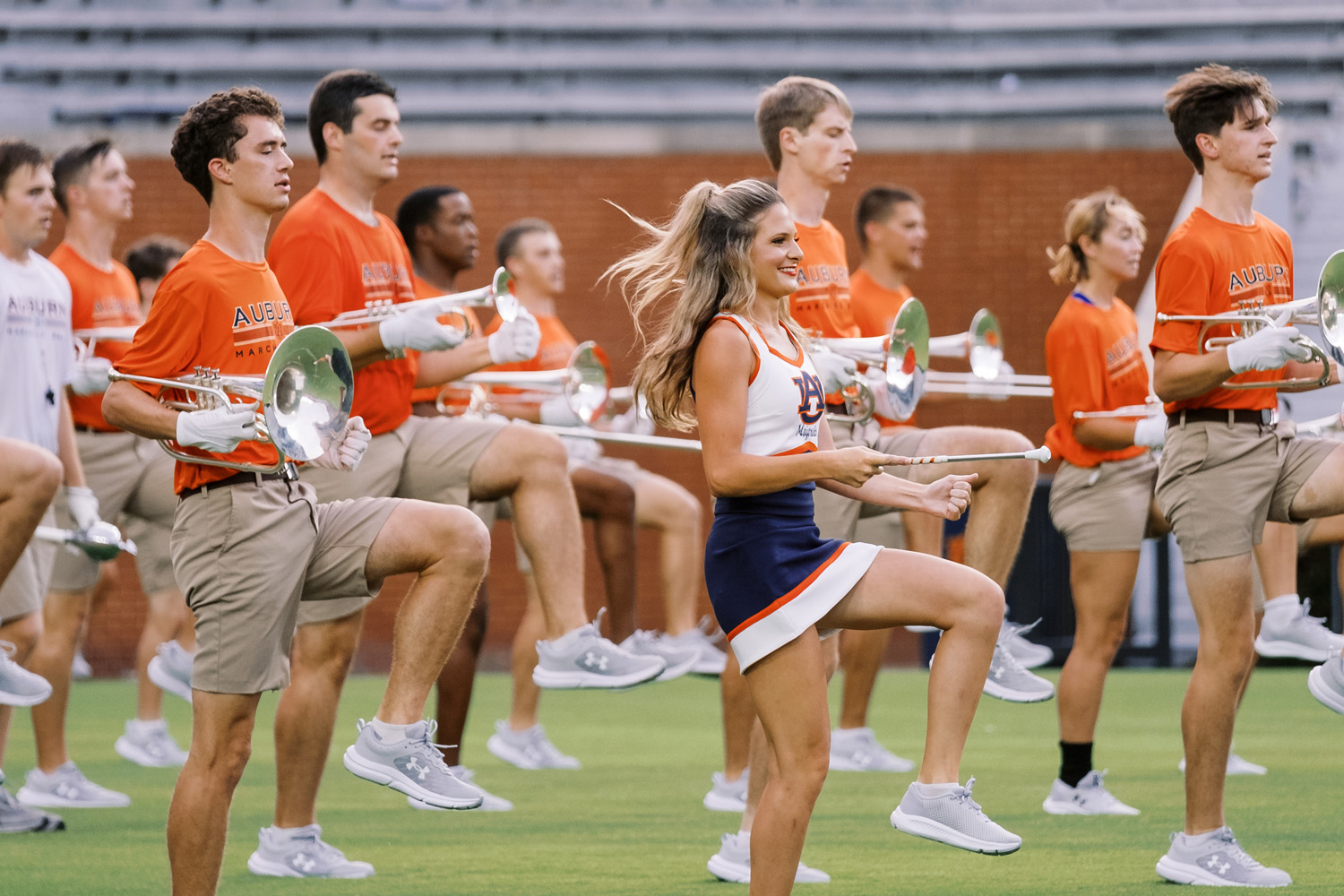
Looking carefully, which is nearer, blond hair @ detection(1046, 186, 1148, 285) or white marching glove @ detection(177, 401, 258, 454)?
white marching glove @ detection(177, 401, 258, 454)

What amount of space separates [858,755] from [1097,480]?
1.85m

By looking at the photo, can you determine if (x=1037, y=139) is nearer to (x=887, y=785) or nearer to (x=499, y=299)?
(x=887, y=785)

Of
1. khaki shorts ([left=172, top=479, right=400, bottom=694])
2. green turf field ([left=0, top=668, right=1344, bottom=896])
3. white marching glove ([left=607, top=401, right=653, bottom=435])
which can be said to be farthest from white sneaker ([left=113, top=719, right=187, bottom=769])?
khaki shorts ([left=172, top=479, right=400, bottom=694])

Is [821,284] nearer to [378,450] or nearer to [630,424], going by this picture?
[378,450]

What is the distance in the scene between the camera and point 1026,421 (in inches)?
527

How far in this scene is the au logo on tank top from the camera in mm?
4062

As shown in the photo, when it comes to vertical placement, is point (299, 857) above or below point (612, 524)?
below

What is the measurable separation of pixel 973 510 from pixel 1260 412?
1.18 m

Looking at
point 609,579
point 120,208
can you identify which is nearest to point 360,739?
point 609,579

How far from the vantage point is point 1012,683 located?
229 inches

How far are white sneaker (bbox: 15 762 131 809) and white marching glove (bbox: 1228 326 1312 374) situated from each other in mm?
4554

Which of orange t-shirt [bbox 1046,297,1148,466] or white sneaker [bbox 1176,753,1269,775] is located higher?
orange t-shirt [bbox 1046,297,1148,466]

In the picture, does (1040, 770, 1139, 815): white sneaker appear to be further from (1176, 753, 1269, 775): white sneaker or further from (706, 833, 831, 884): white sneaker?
(706, 833, 831, 884): white sneaker

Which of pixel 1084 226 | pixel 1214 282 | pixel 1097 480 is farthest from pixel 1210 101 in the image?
pixel 1097 480
